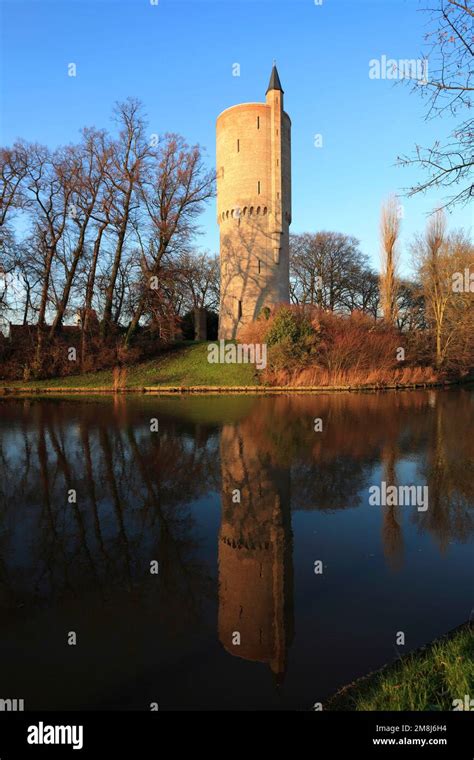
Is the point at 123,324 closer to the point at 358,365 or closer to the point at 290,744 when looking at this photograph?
the point at 358,365

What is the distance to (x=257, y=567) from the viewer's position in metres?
4.11

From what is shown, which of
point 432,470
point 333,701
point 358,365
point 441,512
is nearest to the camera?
point 333,701

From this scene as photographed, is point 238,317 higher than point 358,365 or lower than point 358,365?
higher

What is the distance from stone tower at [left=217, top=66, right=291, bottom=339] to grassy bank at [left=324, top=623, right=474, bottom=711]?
3232cm

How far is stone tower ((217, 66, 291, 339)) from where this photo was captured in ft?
111

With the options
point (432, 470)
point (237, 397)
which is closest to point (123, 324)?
point (237, 397)

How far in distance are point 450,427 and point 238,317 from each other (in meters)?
24.7

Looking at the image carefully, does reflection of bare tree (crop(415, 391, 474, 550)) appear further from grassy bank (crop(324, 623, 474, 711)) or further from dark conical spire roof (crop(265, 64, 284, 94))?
dark conical spire roof (crop(265, 64, 284, 94))

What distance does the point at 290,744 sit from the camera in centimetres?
225

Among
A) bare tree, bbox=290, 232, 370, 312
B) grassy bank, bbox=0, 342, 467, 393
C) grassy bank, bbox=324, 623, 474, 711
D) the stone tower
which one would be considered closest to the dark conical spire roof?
the stone tower

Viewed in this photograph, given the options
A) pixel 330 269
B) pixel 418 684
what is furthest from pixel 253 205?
pixel 418 684

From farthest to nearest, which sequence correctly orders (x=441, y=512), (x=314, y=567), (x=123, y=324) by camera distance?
(x=123, y=324), (x=441, y=512), (x=314, y=567)

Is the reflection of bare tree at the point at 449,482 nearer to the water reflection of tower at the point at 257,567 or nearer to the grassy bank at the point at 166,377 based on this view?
the water reflection of tower at the point at 257,567

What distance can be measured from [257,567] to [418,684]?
1822 mm
